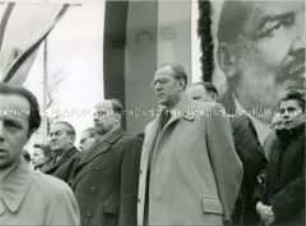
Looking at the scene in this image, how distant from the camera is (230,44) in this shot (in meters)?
1.69

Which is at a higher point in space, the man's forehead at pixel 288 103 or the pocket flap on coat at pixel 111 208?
the man's forehead at pixel 288 103

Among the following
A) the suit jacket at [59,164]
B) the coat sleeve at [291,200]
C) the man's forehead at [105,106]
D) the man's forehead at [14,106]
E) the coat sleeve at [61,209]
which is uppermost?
the man's forehead at [14,106]

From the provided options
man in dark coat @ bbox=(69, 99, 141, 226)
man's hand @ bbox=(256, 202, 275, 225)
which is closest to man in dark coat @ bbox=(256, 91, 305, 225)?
man's hand @ bbox=(256, 202, 275, 225)

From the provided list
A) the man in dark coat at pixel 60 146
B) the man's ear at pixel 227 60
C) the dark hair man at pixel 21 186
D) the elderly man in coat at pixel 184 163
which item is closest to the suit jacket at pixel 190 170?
the elderly man in coat at pixel 184 163

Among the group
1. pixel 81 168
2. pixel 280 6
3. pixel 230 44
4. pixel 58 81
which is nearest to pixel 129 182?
pixel 81 168

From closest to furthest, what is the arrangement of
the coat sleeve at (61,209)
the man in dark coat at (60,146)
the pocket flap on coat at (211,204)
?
the coat sleeve at (61,209)
the pocket flap on coat at (211,204)
the man in dark coat at (60,146)

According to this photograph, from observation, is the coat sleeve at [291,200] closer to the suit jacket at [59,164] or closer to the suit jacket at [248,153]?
the suit jacket at [248,153]

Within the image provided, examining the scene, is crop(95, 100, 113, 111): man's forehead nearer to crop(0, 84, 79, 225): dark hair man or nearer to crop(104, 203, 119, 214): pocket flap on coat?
crop(104, 203, 119, 214): pocket flap on coat

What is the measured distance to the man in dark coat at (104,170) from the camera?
5.58 ft

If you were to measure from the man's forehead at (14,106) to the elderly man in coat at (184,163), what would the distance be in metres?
0.59

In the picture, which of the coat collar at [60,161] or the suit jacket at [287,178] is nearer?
the suit jacket at [287,178]

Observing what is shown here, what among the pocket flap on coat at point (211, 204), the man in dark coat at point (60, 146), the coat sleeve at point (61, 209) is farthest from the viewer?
the man in dark coat at point (60, 146)

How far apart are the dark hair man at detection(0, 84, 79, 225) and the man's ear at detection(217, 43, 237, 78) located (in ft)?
2.39

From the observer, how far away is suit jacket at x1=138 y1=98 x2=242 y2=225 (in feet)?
5.19
